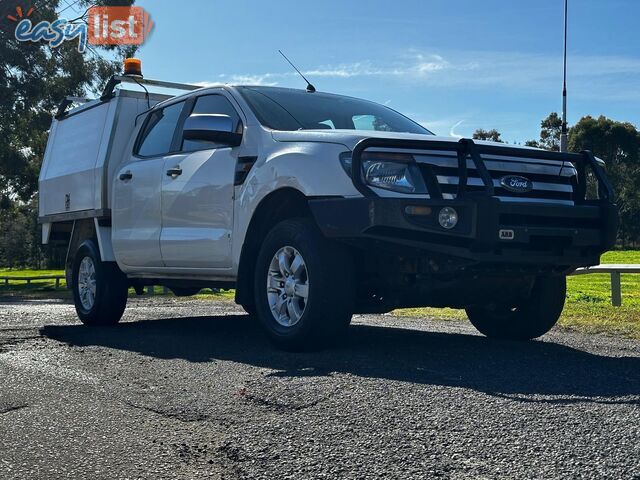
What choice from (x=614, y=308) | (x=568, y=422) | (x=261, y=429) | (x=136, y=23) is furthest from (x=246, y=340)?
(x=136, y=23)

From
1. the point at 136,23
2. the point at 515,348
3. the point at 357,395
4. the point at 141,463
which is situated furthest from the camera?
the point at 136,23

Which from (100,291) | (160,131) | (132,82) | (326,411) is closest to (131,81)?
(132,82)

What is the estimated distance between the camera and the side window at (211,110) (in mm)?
6406

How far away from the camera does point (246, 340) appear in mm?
6516

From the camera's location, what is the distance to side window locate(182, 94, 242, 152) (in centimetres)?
641

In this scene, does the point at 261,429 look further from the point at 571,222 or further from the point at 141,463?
the point at 571,222

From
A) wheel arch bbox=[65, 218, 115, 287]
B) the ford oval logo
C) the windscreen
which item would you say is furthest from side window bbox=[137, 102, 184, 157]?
the ford oval logo

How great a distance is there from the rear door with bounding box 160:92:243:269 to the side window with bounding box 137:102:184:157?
0.21m

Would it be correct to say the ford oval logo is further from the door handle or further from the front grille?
the door handle

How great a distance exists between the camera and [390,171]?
513cm

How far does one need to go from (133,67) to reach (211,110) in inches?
92.7

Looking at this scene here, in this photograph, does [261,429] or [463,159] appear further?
[463,159]

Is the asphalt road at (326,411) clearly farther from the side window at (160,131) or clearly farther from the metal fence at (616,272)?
the metal fence at (616,272)

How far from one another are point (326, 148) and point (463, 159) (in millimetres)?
858
